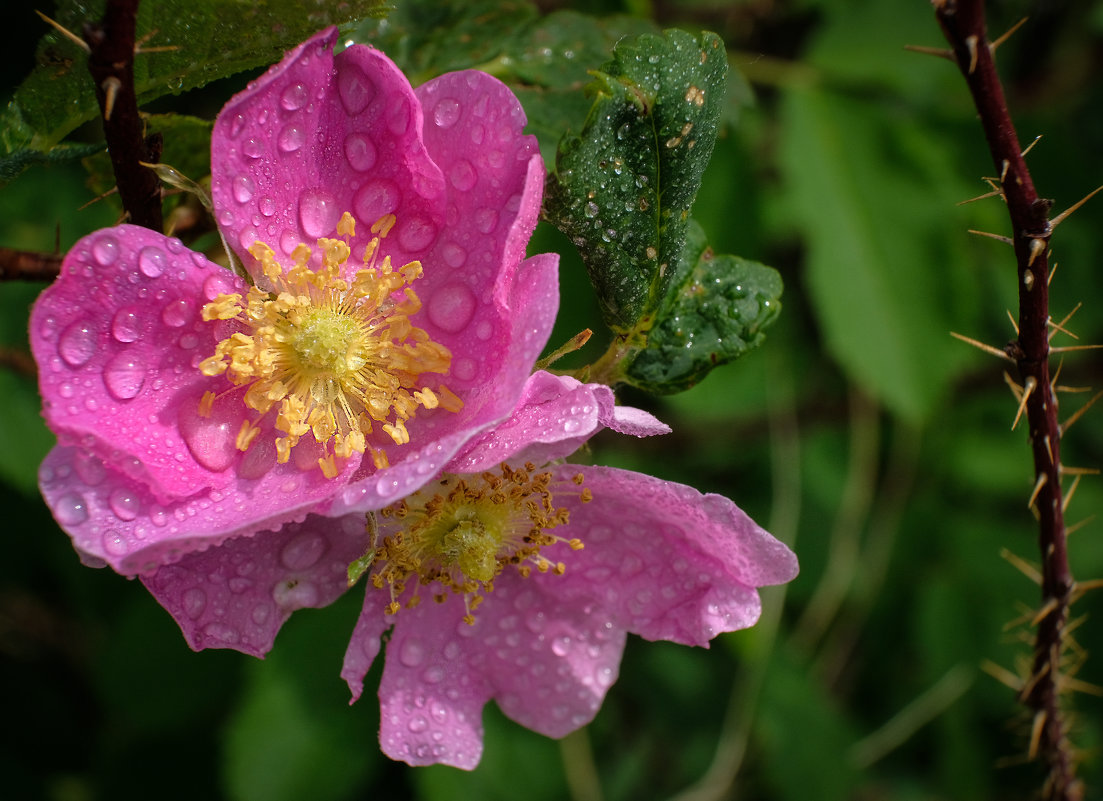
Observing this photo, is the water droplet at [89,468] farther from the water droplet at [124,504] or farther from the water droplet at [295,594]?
the water droplet at [295,594]

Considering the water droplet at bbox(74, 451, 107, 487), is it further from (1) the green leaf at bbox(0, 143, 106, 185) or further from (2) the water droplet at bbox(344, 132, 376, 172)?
(2) the water droplet at bbox(344, 132, 376, 172)

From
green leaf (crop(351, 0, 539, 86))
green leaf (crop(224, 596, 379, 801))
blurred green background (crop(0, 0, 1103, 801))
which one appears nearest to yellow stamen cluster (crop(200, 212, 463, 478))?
green leaf (crop(351, 0, 539, 86))

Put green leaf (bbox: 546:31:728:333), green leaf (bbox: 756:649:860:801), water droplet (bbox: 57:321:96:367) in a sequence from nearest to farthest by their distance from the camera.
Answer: water droplet (bbox: 57:321:96:367), green leaf (bbox: 546:31:728:333), green leaf (bbox: 756:649:860:801)

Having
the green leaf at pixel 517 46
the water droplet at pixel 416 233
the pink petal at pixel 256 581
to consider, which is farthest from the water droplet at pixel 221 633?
the green leaf at pixel 517 46

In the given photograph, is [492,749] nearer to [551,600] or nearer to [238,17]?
[551,600]

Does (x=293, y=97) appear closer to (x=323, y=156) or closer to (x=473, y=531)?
(x=323, y=156)

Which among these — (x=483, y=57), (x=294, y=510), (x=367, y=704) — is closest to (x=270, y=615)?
(x=294, y=510)
